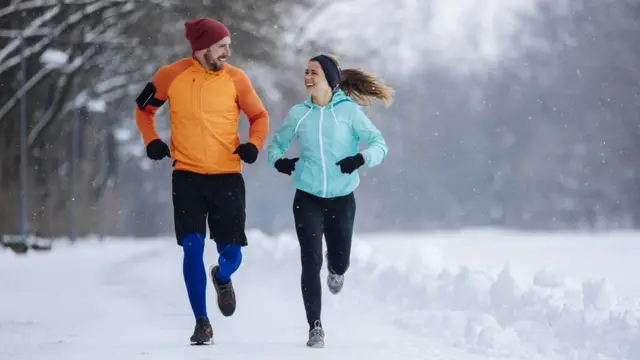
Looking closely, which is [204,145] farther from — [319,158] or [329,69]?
[329,69]

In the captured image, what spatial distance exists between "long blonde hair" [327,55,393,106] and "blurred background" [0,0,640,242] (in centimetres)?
1853

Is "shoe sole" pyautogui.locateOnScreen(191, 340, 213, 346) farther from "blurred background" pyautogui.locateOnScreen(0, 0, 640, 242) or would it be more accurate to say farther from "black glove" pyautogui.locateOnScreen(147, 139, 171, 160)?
"blurred background" pyautogui.locateOnScreen(0, 0, 640, 242)

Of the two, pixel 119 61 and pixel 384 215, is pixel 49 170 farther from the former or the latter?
pixel 384 215

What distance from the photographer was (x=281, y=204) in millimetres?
94000

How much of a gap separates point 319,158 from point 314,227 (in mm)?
423

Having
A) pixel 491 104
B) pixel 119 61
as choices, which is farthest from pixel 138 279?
pixel 491 104

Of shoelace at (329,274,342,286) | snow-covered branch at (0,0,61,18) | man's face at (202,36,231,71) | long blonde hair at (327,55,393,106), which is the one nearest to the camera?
man's face at (202,36,231,71)

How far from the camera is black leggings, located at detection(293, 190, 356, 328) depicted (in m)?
8.64

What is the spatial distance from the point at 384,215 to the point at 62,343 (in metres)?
91.8

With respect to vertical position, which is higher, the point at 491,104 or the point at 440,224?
the point at 491,104

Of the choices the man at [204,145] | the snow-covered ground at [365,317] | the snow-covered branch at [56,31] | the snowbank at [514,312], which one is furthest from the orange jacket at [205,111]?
the snow-covered branch at [56,31]

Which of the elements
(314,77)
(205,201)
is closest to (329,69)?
(314,77)

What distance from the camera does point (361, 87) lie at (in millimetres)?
9000

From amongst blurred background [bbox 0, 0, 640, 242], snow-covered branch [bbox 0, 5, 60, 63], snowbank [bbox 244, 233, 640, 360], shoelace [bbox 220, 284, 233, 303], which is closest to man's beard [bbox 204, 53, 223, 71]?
shoelace [bbox 220, 284, 233, 303]
